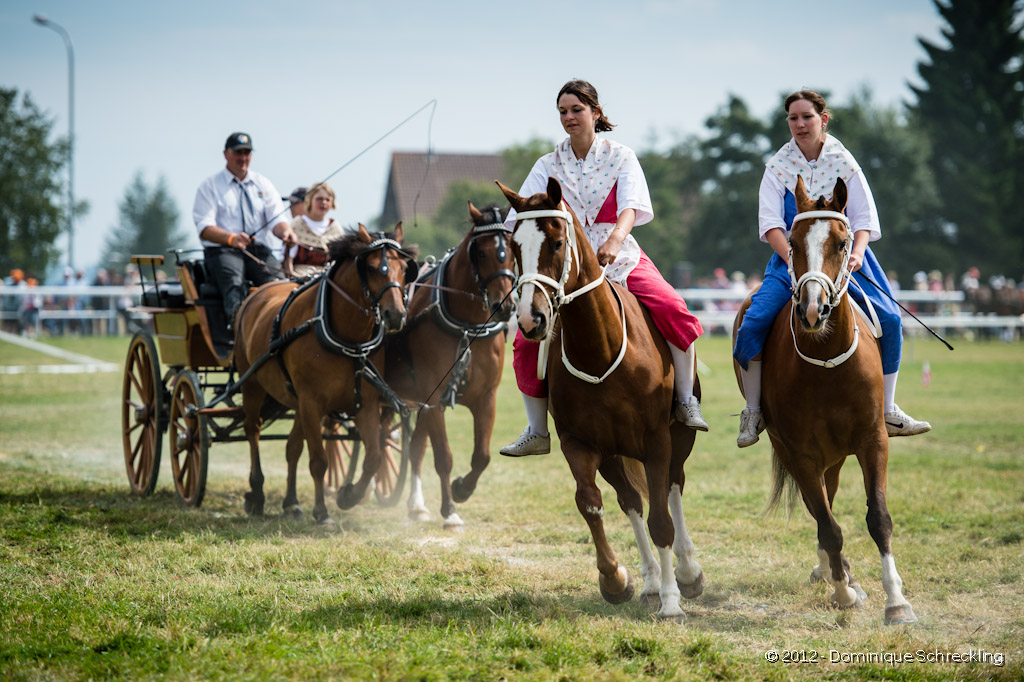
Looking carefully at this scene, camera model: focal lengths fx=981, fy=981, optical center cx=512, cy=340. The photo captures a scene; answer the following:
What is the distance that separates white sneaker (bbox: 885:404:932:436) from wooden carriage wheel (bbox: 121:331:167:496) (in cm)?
594

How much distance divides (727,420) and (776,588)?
28.9ft

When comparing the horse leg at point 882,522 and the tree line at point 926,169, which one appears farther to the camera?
the tree line at point 926,169

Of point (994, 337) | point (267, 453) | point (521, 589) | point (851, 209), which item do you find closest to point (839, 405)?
point (851, 209)

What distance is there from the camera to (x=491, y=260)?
7.18 m

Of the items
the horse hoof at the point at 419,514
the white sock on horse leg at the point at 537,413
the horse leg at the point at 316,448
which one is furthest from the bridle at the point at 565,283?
the horse hoof at the point at 419,514

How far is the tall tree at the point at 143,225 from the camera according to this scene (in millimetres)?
77938

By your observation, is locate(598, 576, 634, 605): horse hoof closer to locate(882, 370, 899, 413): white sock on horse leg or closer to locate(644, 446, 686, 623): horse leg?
locate(644, 446, 686, 623): horse leg

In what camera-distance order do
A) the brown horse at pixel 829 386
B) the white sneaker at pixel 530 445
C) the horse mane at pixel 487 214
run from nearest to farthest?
the brown horse at pixel 829 386
the white sneaker at pixel 530 445
the horse mane at pixel 487 214

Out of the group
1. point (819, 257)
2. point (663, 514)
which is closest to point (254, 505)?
point (663, 514)

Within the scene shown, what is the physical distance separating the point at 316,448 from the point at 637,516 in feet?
9.65

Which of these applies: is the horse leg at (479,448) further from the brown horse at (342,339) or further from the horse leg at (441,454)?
the brown horse at (342,339)

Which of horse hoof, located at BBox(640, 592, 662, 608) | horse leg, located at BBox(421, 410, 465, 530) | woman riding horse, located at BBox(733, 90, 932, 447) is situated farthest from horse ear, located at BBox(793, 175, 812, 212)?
horse leg, located at BBox(421, 410, 465, 530)

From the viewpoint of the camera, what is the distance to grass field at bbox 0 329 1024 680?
4.00 m

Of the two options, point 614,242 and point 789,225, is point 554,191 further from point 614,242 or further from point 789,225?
point 789,225
